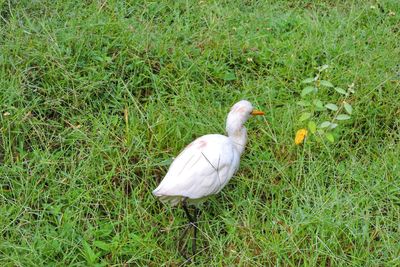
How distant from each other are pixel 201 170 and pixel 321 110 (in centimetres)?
97

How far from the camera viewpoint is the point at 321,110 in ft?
10.2

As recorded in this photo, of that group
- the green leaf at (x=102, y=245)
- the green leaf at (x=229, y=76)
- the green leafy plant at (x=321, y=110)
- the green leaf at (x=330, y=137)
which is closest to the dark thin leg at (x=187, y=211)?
the green leaf at (x=102, y=245)

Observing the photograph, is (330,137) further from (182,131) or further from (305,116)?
(182,131)

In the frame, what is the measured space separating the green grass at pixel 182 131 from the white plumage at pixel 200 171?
0.19 m

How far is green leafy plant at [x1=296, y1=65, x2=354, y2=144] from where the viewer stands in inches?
113

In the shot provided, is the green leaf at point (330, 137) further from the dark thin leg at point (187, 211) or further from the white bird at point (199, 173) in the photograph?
the dark thin leg at point (187, 211)

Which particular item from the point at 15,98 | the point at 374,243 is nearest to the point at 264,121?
the point at 374,243

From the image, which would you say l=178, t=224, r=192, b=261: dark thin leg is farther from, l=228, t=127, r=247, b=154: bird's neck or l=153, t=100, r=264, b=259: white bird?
l=228, t=127, r=247, b=154: bird's neck

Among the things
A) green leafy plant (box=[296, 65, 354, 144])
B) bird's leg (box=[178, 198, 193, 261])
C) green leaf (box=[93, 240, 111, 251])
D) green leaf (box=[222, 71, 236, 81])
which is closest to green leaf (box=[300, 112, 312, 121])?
green leafy plant (box=[296, 65, 354, 144])

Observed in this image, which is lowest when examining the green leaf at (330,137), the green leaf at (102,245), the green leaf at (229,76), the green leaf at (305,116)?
the green leaf at (330,137)

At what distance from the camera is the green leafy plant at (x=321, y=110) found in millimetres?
2869

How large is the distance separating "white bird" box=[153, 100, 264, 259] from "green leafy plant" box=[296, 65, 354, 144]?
486mm

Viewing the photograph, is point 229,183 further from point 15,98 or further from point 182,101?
point 15,98

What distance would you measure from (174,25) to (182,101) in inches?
29.8
